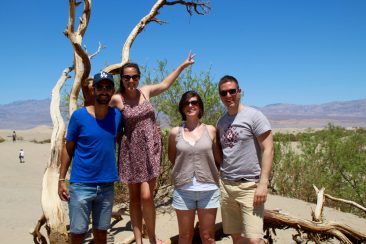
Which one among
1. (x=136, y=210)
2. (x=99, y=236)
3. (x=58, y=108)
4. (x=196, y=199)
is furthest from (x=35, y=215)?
(x=196, y=199)

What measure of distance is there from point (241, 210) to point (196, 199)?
437 mm

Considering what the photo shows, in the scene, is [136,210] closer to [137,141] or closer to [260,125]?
[137,141]

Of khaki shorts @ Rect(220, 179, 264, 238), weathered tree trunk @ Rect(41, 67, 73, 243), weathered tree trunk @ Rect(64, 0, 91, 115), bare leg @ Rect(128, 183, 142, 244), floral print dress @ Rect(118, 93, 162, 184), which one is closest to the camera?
khaki shorts @ Rect(220, 179, 264, 238)

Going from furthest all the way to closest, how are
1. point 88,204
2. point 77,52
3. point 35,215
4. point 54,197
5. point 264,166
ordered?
1. point 35,215
2. point 77,52
3. point 54,197
4. point 88,204
5. point 264,166

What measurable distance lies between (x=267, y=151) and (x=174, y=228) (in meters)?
4.00

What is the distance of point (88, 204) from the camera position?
3.66 meters

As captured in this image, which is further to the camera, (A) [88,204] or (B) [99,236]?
(B) [99,236]

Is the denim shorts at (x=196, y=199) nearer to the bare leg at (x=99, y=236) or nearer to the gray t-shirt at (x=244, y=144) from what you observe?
the gray t-shirt at (x=244, y=144)

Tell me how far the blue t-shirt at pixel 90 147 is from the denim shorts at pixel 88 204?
0.25 ft

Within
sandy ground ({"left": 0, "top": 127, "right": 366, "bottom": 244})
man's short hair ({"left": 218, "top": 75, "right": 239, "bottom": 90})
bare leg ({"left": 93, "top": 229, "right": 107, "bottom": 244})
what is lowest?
sandy ground ({"left": 0, "top": 127, "right": 366, "bottom": 244})

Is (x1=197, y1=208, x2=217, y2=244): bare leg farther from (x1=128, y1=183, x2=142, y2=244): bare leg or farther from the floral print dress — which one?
(x1=128, y1=183, x2=142, y2=244): bare leg

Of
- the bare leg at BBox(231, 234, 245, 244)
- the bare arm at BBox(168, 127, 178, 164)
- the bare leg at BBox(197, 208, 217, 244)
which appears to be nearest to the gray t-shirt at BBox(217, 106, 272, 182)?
the bare leg at BBox(197, 208, 217, 244)

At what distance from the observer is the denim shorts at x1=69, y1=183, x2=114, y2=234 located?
3609 millimetres

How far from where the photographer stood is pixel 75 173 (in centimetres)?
363
